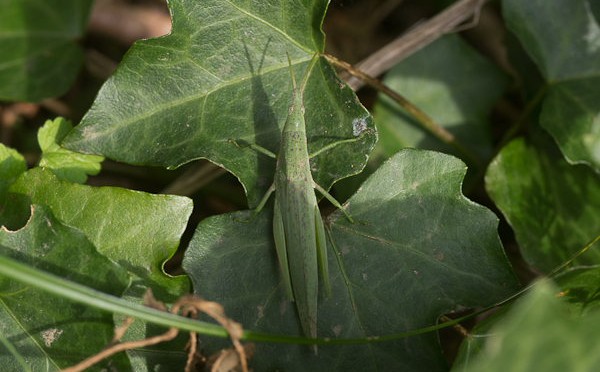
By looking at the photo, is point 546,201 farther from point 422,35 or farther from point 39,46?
point 39,46

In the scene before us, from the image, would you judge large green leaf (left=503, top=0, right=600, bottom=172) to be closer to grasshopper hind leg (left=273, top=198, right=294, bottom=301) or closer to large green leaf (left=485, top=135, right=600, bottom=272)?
large green leaf (left=485, top=135, right=600, bottom=272)

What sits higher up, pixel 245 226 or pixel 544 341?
pixel 544 341

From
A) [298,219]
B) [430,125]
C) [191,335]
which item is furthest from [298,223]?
[430,125]

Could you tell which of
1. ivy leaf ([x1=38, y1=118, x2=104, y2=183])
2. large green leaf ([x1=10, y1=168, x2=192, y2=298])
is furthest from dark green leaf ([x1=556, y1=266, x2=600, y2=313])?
ivy leaf ([x1=38, y1=118, x2=104, y2=183])

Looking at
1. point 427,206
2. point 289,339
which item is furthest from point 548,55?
point 289,339

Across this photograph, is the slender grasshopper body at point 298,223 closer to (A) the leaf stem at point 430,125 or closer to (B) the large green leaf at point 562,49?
(A) the leaf stem at point 430,125

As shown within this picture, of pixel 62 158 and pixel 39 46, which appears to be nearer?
pixel 62 158

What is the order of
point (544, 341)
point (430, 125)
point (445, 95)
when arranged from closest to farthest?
point (544, 341), point (430, 125), point (445, 95)

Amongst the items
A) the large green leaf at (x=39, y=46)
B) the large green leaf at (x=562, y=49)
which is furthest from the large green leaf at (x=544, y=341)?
the large green leaf at (x=39, y=46)
